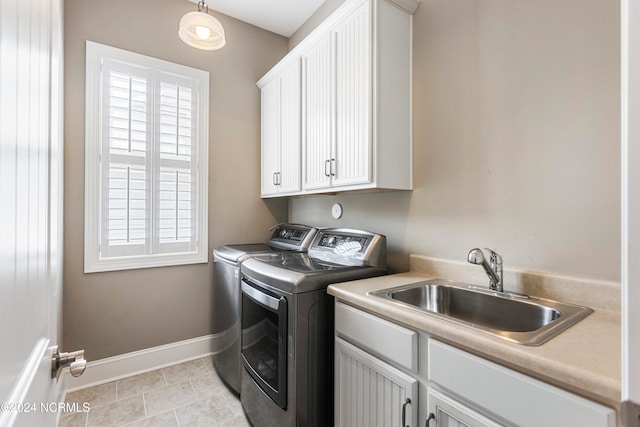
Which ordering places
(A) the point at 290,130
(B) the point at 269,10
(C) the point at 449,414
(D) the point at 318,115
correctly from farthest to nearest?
(B) the point at 269,10, (A) the point at 290,130, (D) the point at 318,115, (C) the point at 449,414

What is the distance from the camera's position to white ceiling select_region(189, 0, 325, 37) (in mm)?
2561

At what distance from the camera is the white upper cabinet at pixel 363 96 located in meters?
1.68

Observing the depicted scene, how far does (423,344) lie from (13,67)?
48.4 inches

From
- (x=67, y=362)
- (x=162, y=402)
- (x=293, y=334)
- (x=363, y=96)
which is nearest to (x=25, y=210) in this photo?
(x=67, y=362)

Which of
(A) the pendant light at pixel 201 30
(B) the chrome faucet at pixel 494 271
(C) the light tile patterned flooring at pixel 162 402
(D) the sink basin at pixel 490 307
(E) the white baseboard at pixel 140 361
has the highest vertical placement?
(A) the pendant light at pixel 201 30

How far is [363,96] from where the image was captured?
5.62 feet

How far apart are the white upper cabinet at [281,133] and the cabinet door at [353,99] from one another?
0.50 m

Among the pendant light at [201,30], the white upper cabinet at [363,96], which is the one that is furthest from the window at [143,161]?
the white upper cabinet at [363,96]

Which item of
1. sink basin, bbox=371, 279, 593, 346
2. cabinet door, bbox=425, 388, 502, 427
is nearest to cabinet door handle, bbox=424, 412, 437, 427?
cabinet door, bbox=425, 388, 502, 427

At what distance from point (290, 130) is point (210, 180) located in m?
0.86

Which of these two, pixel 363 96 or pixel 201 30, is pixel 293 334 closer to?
pixel 363 96

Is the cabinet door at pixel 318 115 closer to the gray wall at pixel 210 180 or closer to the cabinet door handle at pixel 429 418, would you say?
the gray wall at pixel 210 180

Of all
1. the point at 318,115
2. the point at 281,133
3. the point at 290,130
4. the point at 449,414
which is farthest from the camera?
the point at 281,133

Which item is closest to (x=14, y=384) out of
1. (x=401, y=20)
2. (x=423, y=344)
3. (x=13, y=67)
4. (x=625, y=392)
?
(x=13, y=67)
